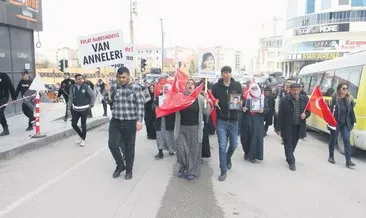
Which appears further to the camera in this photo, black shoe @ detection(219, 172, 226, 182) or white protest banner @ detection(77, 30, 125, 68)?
white protest banner @ detection(77, 30, 125, 68)

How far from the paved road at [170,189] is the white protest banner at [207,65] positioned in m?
1.72

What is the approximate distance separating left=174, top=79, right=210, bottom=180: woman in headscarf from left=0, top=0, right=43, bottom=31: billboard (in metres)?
10.3

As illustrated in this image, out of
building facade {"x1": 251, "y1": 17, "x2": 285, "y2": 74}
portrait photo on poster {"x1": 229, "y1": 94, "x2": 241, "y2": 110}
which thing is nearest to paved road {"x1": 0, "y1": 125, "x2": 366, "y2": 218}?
portrait photo on poster {"x1": 229, "y1": 94, "x2": 241, "y2": 110}

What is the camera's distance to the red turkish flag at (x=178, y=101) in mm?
6489

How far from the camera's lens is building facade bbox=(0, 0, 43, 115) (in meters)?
14.6

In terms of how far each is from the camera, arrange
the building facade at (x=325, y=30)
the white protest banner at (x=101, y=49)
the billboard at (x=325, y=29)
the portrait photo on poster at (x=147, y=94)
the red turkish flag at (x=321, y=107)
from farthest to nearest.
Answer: the billboard at (x=325, y=29) < the building facade at (x=325, y=30) < the white protest banner at (x=101, y=49) < the portrait photo on poster at (x=147, y=94) < the red turkish flag at (x=321, y=107)

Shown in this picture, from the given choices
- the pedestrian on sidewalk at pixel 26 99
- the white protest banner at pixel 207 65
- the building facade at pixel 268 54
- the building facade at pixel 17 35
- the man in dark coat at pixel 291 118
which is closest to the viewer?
the man in dark coat at pixel 291 118

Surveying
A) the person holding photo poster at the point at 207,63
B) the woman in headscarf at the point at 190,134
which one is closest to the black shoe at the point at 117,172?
the woman in headscarf at the point at 190,134

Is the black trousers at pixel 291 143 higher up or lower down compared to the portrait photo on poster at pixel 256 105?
lower down

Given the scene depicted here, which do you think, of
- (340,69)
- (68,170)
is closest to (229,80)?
(68,170)

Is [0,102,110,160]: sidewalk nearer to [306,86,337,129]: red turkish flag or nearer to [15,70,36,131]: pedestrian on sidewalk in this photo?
[15,70,36,131]: pedestrian on sidewalk

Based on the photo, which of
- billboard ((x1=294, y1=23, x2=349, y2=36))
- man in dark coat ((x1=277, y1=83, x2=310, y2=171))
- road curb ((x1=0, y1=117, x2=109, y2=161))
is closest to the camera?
man in dark coat ((x1=277, y1=83, x2=310, y2=171))

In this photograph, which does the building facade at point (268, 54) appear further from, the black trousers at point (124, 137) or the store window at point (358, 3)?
the black trousers at point (124, 137)

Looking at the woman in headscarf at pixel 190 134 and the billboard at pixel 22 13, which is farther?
the billboard at pixel 22 13
